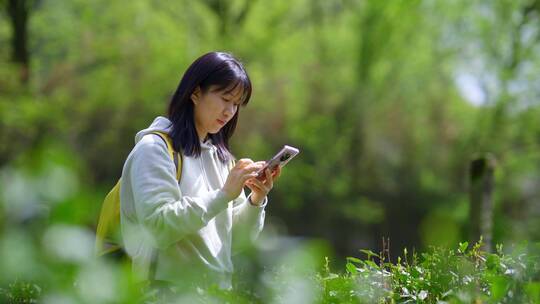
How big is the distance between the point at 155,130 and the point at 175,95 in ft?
0.90

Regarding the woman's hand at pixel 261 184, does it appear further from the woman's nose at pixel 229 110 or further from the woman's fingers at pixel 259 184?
the woman's nose at pixel 229 110

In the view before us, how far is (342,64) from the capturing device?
88.0 ft

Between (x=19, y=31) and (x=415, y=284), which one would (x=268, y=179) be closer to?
(x=415, y=284)

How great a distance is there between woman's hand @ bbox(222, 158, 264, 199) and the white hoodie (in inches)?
1.1

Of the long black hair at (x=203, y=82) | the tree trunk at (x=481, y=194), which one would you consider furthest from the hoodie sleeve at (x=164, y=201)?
the tree trunk at (x=481, y=194)

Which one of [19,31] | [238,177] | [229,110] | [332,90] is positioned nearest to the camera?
[238,177]

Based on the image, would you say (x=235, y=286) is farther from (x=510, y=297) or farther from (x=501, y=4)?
(x=501, y=4)

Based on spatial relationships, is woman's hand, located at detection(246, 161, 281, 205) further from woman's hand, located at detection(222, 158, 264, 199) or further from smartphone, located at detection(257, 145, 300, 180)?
woman's hand, located at detection(222, 158, 264, 199)

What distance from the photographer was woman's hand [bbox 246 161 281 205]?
286cm

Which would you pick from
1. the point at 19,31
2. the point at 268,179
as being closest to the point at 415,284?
the point at 268,179

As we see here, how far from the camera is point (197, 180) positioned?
8.96 feet

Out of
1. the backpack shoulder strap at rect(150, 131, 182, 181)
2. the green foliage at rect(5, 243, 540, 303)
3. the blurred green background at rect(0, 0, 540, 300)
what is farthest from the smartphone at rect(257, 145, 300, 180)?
the blurred green background at rect(0, 0, 540, 300)

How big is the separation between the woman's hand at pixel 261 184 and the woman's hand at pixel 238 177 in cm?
26

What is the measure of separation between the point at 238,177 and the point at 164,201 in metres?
0.25
